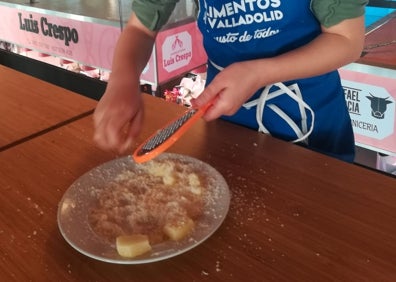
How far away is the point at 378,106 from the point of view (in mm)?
1494

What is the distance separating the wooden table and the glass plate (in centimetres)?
25

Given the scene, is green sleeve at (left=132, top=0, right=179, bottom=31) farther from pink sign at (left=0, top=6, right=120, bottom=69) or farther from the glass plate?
pink sign at (left=0, top=6, right=120, bottom=69)

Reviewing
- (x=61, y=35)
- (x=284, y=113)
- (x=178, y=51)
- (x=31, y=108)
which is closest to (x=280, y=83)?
(x=284, y=113)

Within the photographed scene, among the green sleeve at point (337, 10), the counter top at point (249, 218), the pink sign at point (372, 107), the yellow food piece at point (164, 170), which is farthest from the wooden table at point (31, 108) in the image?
the pink sign at point (372, 107)

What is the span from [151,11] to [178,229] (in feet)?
1.62

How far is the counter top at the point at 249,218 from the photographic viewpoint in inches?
20.9

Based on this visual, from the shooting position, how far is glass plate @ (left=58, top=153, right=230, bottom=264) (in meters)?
0.53

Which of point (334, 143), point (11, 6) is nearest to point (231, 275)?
point (334, 143)

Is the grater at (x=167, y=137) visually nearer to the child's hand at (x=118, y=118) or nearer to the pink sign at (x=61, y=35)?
the child's hand at (x=118, y=118)

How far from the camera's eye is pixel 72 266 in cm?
55

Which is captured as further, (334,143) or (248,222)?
(334,143)

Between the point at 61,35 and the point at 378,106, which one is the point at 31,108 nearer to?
the point at 378,106

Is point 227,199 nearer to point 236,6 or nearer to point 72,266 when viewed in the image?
point 72,266

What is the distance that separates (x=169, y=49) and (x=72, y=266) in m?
1.60
